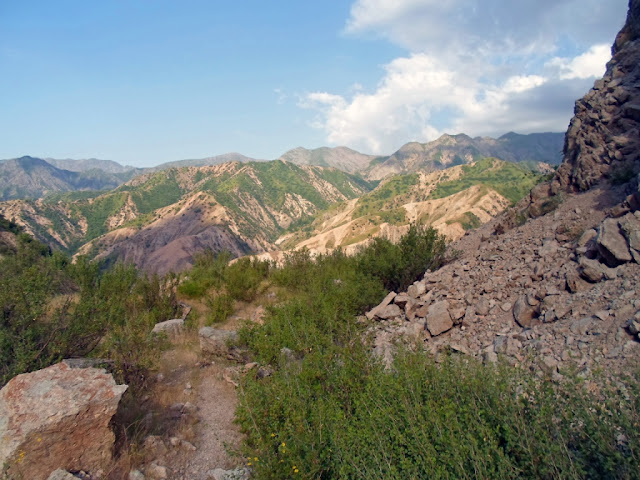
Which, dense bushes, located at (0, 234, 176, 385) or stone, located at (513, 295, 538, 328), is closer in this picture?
dense bushes, located at (0, 234, 176, 385)

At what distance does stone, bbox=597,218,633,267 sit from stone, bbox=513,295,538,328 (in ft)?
6.03

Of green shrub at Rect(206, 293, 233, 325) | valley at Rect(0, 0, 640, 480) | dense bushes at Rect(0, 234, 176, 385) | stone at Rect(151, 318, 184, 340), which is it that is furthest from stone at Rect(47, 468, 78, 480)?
green shrub at Rect(206, 293, 233, 325)

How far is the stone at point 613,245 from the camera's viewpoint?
6.91m

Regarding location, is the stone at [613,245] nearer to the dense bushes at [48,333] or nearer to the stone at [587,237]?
the stone at [587,237]

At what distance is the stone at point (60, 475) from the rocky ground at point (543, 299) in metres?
4.84

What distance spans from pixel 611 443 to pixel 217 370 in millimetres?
7898

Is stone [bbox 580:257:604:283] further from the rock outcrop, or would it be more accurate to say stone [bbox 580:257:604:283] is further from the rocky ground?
the rock outcrop

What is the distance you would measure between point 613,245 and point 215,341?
9770 millimetres

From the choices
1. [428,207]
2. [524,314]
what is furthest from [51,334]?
[428,207]

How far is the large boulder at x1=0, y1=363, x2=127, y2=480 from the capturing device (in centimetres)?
425

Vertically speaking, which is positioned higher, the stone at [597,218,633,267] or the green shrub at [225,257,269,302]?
the stone at [597,218,633,267]

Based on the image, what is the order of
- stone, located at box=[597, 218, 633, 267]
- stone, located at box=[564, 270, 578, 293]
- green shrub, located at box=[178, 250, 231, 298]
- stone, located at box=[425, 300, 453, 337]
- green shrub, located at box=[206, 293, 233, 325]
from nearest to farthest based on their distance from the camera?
stone, located at box=[597, 218, 633, 267]
stone, located at box=[564, 270, 578, 293]
stone, located at box=[425, 300, 453, 337]
green shrub, located at box=[206, 293, 233, 325]
green shrub, located at box=[178, 250, 231, 298]

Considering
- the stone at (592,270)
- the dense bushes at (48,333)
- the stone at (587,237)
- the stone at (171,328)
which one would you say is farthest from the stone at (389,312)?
the stone at (171,328)

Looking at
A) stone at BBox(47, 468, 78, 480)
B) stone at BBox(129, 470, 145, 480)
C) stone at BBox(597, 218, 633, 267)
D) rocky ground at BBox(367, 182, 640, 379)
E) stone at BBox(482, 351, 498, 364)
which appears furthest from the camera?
stone at BBox(597, 218, 633, 267)
